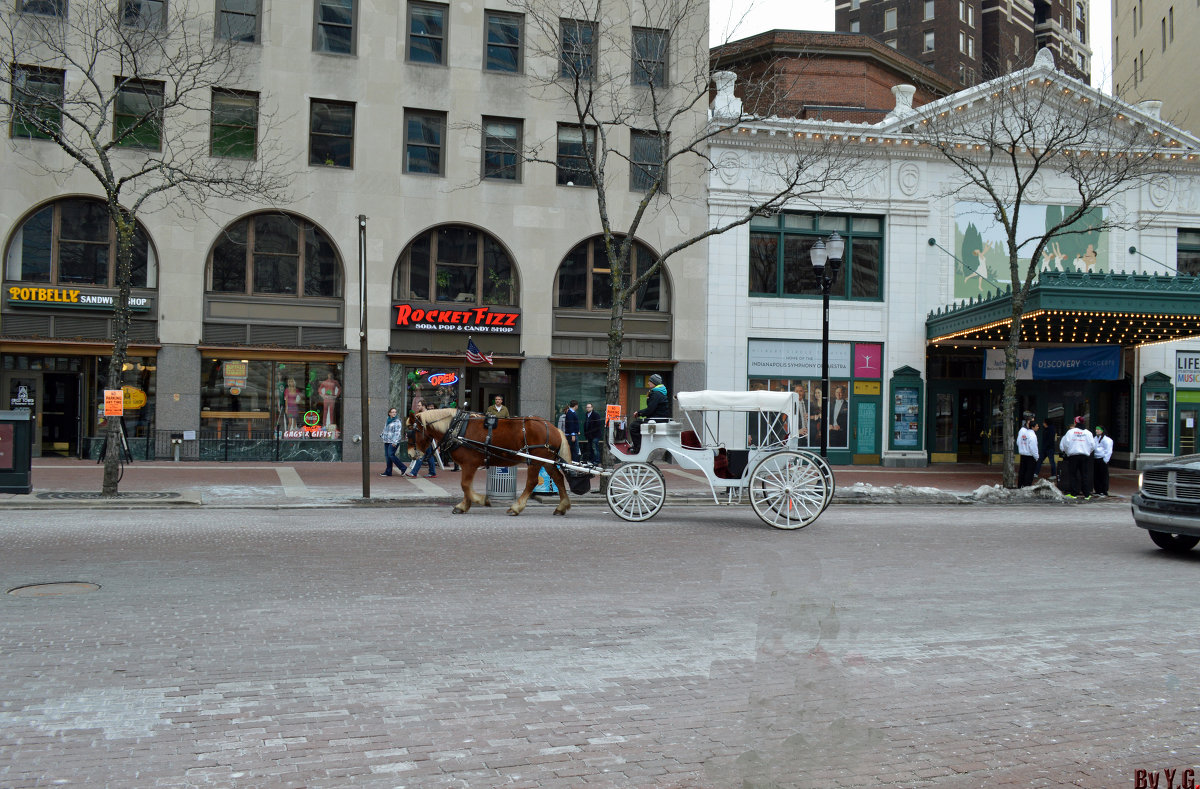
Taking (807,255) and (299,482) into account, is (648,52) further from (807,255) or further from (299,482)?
(299,482)

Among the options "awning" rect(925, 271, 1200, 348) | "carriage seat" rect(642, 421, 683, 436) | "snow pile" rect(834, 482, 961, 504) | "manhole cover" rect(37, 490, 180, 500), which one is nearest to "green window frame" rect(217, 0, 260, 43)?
"manhole cover" rect(37, 490, 180, 500)

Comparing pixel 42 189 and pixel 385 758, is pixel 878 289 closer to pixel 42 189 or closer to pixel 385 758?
pixel 42 189

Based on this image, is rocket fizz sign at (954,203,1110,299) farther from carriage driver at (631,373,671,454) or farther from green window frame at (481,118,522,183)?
carriage driver at (631,373,671,454)

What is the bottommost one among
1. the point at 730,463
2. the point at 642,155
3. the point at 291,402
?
the point at 730,463

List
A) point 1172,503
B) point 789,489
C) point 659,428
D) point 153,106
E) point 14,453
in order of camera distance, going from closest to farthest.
A: point 1172,503, point 789,489, point 659,428, point 14,453, point 153,106

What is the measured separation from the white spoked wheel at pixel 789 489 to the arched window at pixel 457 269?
53.7 feet

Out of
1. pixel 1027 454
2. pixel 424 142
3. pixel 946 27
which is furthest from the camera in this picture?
pixel 946 27

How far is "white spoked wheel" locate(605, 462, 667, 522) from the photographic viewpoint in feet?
47.6

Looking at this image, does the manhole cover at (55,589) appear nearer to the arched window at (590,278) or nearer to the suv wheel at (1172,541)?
the suv wheel at (1172,541)

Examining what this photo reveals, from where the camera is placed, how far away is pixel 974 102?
100ft

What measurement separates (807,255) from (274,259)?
1616 centimetres

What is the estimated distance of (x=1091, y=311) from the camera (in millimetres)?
24062

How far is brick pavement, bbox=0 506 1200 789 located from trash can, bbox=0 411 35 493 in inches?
219

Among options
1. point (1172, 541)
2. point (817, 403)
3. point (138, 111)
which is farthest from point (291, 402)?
point (1172, 541)
